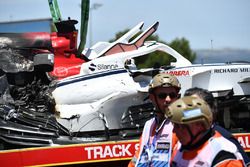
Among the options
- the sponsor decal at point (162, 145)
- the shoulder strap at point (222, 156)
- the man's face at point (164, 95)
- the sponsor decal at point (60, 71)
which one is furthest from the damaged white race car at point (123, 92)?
the shoulder strap at point (222, 156)

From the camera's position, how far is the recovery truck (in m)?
5.37

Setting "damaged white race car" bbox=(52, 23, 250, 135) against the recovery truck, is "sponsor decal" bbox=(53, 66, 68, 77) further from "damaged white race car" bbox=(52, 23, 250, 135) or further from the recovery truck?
"damaged white race car" bbox=(52, 23, 250, 135)

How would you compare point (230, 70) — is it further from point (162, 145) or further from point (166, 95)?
point (162, 145)

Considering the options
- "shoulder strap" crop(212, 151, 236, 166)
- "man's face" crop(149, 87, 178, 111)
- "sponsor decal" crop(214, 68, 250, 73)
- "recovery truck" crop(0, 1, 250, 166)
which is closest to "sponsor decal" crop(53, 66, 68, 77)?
"recovery truck" crop(0, 1, 250, 166)

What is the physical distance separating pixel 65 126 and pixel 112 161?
0.89 metres

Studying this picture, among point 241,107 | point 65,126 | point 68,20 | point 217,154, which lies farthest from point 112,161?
point 217,154

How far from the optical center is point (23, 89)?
629 cm

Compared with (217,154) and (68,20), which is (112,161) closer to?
(68,20)

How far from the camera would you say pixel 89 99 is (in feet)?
20.2

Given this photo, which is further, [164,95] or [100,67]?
[100,67]

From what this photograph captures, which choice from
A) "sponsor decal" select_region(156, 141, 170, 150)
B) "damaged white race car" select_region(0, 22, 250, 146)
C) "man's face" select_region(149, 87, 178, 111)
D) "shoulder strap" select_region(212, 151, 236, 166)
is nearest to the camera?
"shoulder strap" select_region(212, 151, 236, 166)

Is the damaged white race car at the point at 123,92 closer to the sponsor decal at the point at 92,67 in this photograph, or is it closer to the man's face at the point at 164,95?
the sponsor decal at the point at 92,67

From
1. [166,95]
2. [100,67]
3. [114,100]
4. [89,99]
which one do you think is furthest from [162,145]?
[100,67]

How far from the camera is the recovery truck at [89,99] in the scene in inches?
211
